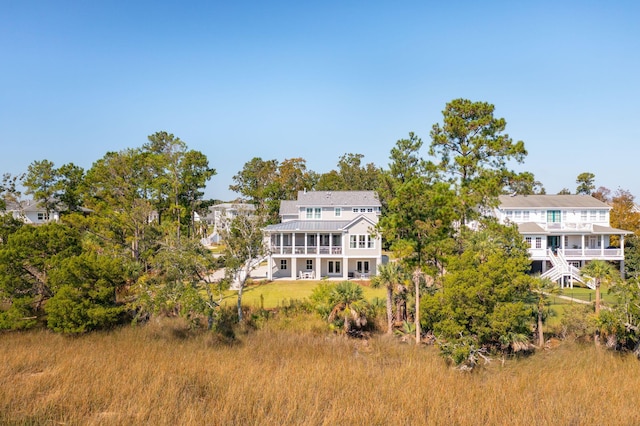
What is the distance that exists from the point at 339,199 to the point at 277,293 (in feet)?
53.0

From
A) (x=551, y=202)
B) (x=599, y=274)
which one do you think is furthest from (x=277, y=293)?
(x=551, y=202)

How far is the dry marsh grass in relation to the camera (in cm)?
989

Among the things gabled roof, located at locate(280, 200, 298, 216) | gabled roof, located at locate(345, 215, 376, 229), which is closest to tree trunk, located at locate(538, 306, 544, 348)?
gabled roof, located at locate(345, 215, 376, 229)

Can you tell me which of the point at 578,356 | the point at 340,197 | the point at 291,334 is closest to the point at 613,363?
the point at 578,356

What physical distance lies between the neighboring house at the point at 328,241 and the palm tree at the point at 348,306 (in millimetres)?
14164

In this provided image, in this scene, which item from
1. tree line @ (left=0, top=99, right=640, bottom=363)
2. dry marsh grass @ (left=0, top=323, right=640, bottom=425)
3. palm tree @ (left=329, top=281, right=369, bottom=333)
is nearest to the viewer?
dry marsh grass @ (left=0, top=323, right=640, bottom=425)

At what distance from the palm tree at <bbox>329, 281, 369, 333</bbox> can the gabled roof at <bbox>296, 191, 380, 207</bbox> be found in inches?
868

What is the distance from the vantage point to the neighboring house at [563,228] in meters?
36.1

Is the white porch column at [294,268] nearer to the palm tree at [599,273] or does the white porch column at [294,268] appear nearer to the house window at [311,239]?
the house window at [311,239]

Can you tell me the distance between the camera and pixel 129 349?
15664 millimetres

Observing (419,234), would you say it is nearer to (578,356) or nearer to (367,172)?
(578,356)

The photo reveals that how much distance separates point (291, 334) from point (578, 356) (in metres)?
11.4

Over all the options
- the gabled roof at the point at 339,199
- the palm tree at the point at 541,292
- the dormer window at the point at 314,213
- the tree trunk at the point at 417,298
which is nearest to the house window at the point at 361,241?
the gabled roof at the point at 339,199

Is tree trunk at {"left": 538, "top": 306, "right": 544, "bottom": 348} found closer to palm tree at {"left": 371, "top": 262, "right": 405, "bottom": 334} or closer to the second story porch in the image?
palm tree at {"left": 371, "top": 262, "right": 405, "bottom": 334}
